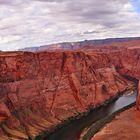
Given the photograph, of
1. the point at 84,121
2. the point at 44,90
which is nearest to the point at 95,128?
the point at 84,121

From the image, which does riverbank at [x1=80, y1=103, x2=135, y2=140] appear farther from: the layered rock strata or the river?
the layered rock strata

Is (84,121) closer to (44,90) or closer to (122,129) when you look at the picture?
(44,90)

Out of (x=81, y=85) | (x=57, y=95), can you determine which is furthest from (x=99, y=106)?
(x=57, y=95)

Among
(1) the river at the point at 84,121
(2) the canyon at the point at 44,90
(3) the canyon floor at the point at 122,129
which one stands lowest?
(1) the river at the point at 84,121

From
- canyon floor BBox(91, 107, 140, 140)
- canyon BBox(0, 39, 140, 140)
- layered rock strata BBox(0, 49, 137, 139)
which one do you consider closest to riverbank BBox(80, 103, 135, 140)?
canyon floor BBox(91, 107, 140, 140)

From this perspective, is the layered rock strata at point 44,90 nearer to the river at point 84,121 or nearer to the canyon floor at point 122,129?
the river at point 84,121

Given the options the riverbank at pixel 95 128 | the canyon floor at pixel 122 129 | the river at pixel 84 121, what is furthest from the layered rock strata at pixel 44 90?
the canyon floor at pixel 122 129
